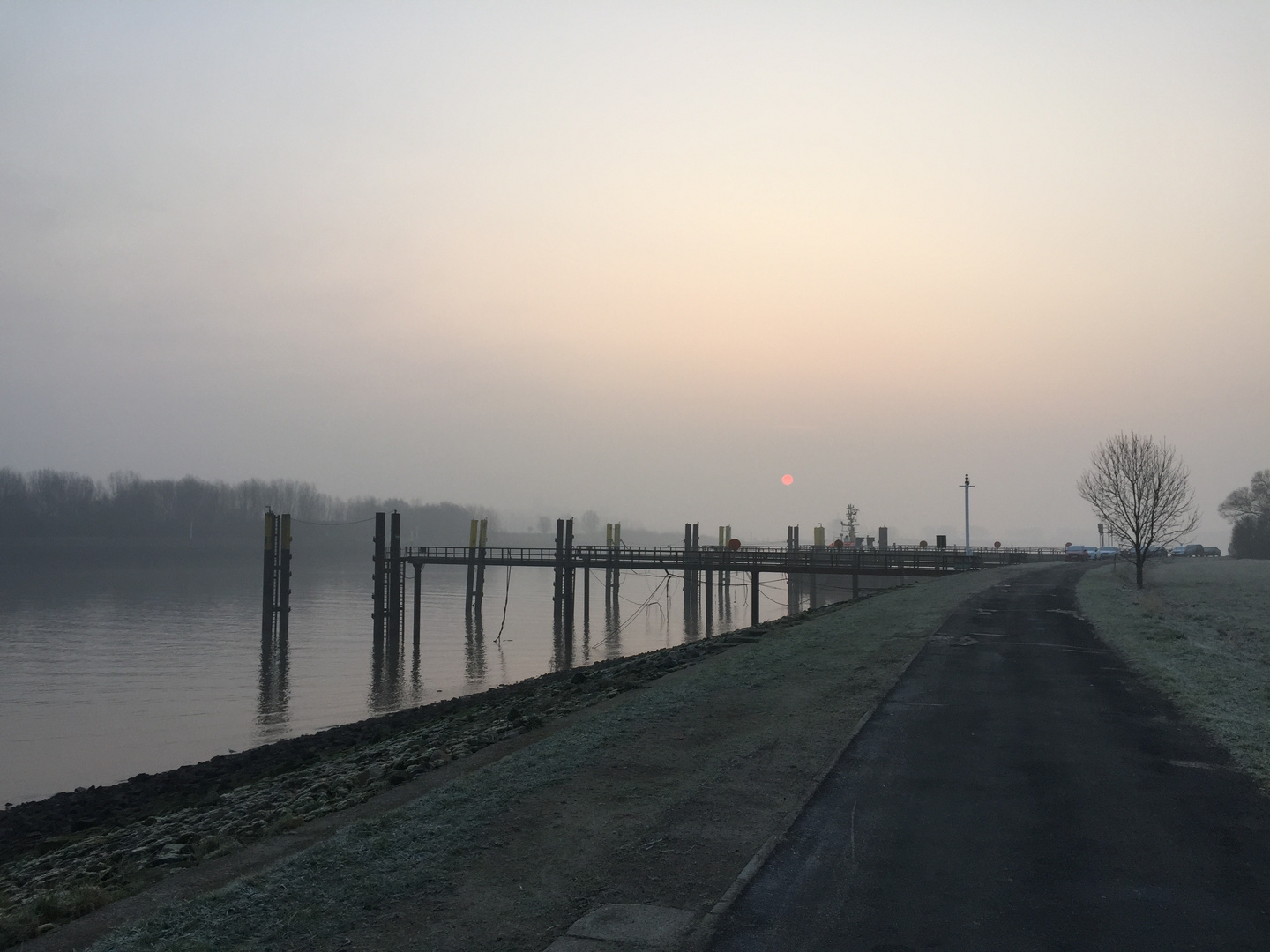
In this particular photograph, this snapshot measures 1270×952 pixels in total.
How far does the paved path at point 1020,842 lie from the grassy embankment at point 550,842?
640 millimetres

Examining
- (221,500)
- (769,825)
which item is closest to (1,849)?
(769,825)

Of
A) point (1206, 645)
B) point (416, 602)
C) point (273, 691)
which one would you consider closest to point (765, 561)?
point (416, 602)

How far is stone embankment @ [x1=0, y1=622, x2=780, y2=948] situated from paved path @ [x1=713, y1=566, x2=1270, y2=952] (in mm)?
5847

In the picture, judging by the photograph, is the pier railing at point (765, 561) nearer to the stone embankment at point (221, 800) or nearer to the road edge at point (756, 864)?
the stone embankment at point (221, 800)

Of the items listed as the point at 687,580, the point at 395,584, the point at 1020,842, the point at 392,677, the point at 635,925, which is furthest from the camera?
the point at 687,580

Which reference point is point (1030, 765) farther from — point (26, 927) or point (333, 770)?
point (333, 770)

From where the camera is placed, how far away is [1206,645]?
20594 mm

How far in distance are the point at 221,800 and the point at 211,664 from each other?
1097 inches

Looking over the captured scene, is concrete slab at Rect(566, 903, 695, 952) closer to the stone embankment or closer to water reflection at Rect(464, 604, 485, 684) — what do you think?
the stone embankment

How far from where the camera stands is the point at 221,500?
187 metres

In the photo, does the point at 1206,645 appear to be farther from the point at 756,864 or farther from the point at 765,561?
the point at 765,561

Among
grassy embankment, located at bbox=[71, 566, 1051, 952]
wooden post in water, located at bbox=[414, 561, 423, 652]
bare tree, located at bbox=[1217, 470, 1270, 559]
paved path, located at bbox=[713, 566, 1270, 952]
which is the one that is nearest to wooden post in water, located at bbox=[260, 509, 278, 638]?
wooden post in water, located at bbox=[414, 561, 423, 652]

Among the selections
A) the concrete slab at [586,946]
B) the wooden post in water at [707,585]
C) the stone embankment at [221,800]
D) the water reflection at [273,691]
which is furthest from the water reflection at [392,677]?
the concrete slab at [586,946]

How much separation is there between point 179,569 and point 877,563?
3951 inches
